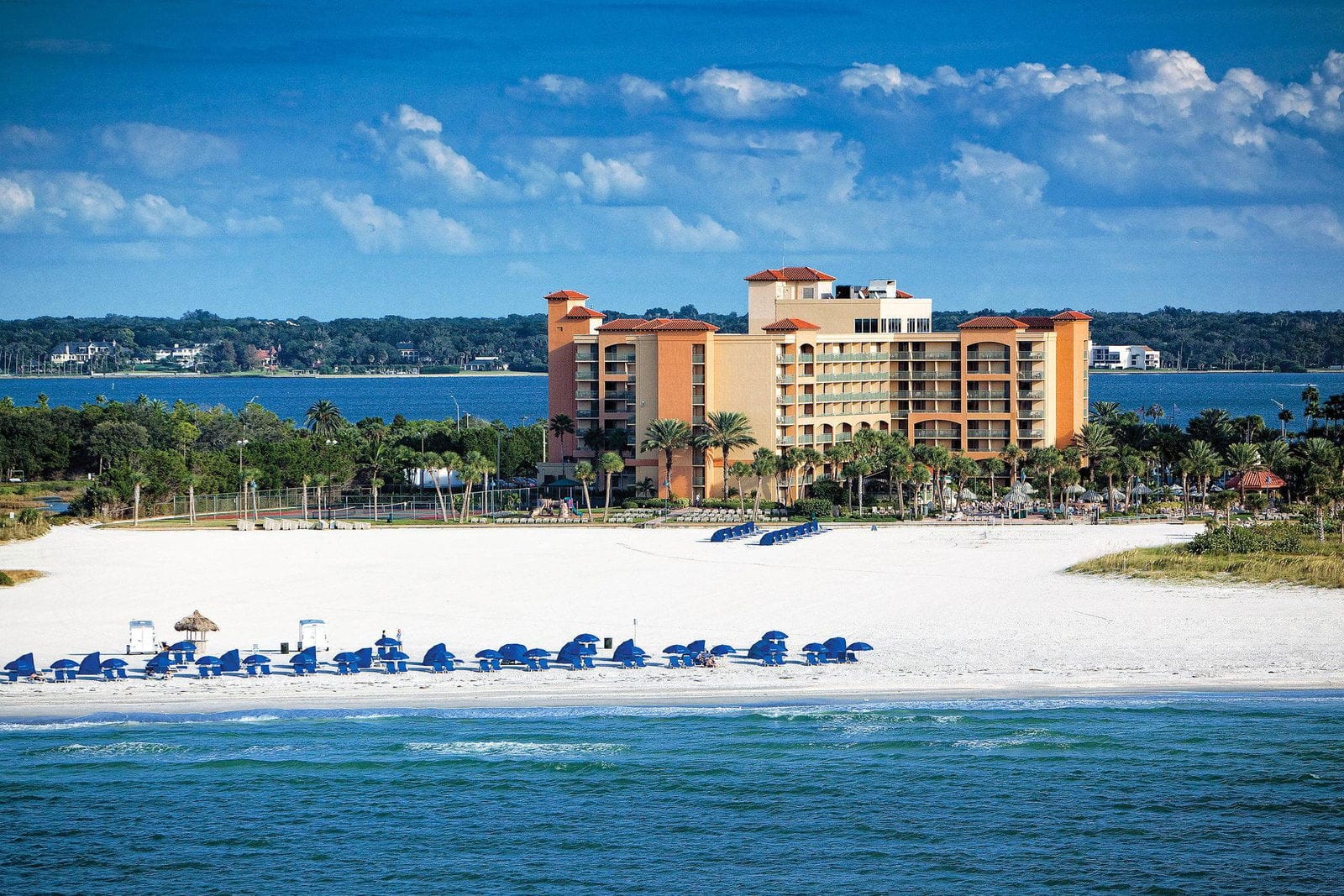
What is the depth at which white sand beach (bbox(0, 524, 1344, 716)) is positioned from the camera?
162ft

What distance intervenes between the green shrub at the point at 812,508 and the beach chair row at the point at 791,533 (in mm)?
7332

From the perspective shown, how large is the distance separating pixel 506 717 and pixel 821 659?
1110 cm

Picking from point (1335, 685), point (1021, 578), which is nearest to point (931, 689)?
point (1335, 685)

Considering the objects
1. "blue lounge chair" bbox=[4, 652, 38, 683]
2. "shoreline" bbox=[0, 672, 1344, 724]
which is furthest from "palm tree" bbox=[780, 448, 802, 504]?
"blue lounge chair" bbox=[4, 652, 38, 683]

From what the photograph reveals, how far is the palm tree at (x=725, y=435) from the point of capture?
107625mm

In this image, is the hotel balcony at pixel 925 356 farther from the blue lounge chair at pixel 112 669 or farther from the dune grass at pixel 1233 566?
the blue lounge chair at pixel 112 669

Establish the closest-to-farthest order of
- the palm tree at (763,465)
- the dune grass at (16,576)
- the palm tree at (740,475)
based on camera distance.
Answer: the dune grass at (16,576) < the palm tree at (740,475) < the palm tree at (763,465)

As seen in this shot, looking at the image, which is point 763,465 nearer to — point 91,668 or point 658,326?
point 658,326

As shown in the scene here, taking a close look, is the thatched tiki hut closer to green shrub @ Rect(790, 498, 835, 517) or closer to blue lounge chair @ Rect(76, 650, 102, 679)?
blue lounge chair @ Rect(76, 650, 102, 679)

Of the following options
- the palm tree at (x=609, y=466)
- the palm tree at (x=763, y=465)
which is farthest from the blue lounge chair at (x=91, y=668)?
the palm tree at (x=763, y=465)

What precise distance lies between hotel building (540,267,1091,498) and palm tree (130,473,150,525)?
29908 mm

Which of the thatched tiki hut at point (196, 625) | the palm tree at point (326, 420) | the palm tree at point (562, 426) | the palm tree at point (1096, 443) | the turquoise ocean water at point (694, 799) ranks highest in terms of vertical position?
the palm tree at point (326, 420)

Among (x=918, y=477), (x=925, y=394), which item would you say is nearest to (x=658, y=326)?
(x=918, y=477)

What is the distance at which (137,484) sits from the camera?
9950cm
